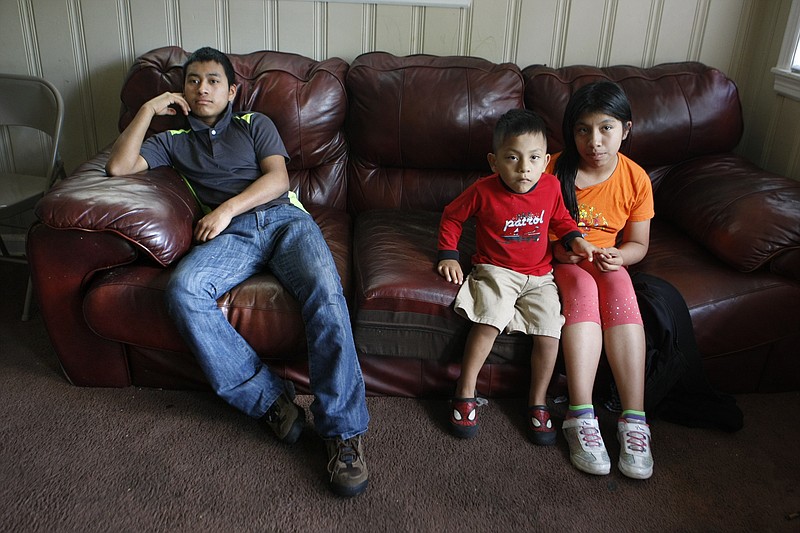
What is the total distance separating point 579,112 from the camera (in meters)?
1.95

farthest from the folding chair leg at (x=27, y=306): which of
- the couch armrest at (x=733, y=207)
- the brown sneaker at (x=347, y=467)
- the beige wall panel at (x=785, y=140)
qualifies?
Answer: the beige wall panel at (x=785, y=140)

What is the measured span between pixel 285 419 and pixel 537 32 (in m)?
1.86

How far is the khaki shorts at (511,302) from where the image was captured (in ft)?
5.94

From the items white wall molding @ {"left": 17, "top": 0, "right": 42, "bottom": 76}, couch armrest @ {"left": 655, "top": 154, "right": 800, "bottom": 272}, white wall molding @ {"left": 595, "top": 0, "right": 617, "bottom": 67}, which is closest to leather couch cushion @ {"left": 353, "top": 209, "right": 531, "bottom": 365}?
couch armrest @ {"left": 655, "top": 154, "right": 800, "bottom": 272}

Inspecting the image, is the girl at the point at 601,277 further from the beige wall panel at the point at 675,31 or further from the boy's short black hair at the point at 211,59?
the boy's short black hair at the point at 211,59

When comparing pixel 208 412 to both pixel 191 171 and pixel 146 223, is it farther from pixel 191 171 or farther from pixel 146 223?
pixel 191 171

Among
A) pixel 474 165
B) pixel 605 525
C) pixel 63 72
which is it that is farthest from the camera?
pixel 63 72

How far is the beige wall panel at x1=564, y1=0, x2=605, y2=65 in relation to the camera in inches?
105

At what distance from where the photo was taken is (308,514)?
1.57 meters

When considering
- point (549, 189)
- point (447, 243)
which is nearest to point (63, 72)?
point (447, 243)

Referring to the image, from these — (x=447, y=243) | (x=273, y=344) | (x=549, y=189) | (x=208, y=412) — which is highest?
(x=549, y=189)

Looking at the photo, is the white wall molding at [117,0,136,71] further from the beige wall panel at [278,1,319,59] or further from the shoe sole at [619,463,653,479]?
the shoe sole at [619,463,653,479]

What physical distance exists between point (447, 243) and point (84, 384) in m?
1.20

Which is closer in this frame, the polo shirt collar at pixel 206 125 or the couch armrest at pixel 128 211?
the couch armrest at pixel 128 211
